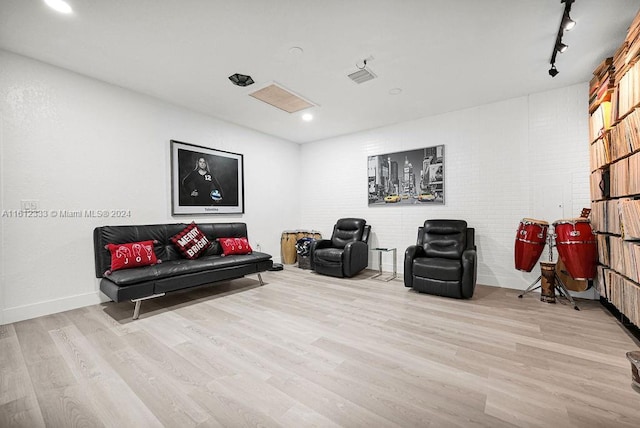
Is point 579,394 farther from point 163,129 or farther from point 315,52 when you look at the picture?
point 163,129

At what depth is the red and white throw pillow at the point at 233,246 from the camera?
13.7ft

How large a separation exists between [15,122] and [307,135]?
425 cm

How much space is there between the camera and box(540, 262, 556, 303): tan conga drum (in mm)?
3262

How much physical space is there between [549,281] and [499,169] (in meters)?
1.72

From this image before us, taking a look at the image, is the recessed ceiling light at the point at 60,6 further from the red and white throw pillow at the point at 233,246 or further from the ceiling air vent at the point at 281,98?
the red and white throw pillow at the point at 233,246

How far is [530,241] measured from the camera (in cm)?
338

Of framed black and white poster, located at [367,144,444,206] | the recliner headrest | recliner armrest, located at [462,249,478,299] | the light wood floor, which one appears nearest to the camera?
the light wood floor

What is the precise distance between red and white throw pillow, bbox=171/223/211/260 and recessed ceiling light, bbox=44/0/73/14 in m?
2.58

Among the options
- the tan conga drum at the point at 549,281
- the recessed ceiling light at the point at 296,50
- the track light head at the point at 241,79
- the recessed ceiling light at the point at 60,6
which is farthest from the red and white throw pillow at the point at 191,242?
the tan conga drum at the point at 549,281

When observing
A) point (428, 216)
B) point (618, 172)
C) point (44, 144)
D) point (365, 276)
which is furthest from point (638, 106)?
point (44, 144)

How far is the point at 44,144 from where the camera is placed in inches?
119

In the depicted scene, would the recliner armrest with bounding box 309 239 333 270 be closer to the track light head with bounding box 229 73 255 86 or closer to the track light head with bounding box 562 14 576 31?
the track light head with bounding box 229 73 255 86

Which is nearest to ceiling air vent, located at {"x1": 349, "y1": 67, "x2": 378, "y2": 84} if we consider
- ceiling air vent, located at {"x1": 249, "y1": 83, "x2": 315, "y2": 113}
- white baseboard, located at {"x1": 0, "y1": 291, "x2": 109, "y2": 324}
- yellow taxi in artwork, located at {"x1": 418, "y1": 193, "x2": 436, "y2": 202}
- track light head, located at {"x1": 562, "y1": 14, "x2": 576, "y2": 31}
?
ceiling air vent, located at {"x1": 249, "y1": 83, "x2": 315, "y2": 113}

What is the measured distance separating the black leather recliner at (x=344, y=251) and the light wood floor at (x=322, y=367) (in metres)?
1.34
